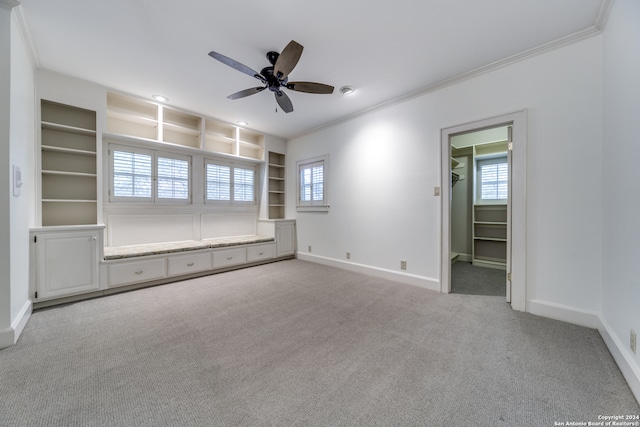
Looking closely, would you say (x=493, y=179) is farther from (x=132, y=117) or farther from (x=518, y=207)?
(x=132, y=117)

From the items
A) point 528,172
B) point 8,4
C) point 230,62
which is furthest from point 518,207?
point 8,4

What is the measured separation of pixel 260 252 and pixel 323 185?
5.81 feet

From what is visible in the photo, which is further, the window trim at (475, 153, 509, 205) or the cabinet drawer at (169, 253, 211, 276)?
the window trim at (475, 153, 509, 205)

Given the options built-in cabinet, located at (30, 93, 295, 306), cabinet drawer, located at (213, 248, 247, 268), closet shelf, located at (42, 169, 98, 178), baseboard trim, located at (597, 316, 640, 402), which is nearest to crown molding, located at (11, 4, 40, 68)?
built-in cabinet, located at (30, 93, 295, 306)

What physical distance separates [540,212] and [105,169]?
17.6ft

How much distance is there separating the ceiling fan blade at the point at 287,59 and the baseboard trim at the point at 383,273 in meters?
2.90

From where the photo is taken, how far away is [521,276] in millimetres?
2369

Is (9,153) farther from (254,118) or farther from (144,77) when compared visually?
(254,118)

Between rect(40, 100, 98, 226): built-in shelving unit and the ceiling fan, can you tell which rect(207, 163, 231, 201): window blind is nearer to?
rect(40, 100, 98, 226): built-in shelving unit

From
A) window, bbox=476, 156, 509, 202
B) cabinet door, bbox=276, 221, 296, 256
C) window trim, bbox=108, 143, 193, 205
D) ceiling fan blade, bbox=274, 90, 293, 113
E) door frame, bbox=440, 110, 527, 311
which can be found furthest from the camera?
cabinet door, bbox=276, 221, 296, 256

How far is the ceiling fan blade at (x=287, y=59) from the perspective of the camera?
1870 millimetres

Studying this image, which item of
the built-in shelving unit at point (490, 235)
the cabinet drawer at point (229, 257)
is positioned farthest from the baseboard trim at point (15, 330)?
the built-in shelving unit at point (490, 235)

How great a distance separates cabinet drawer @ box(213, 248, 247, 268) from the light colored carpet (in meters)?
1.24

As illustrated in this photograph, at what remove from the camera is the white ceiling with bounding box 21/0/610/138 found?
184 centimetres
